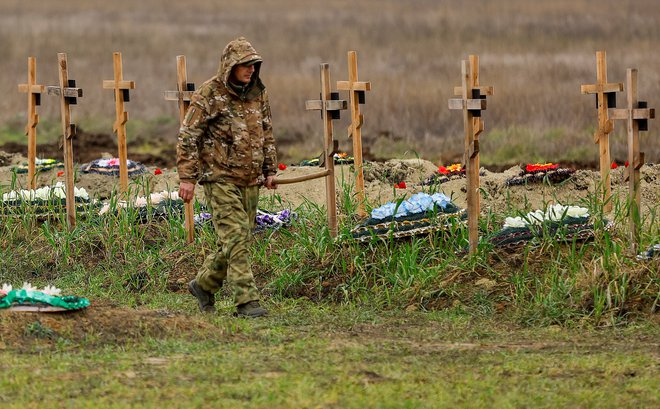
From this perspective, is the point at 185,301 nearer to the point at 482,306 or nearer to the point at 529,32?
the point at 482,306

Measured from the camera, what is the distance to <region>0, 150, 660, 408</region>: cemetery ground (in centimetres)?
726

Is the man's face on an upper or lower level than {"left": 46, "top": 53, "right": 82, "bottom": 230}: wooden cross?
upper

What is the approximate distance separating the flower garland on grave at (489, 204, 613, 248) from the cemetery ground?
0.09 meters

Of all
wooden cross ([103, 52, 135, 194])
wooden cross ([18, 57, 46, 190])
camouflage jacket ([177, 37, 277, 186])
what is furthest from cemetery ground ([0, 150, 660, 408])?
wooden cross ([18, 57, 46, 190])

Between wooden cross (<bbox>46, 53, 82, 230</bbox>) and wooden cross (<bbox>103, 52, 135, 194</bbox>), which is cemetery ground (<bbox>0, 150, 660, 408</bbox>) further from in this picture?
wooden cross (<bbox>103, 52, 135, 194</bbox>)

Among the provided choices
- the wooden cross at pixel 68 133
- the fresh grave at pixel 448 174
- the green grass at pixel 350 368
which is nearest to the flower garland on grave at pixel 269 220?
the wooden cross at pixel 68 133

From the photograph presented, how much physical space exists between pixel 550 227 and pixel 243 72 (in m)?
2.66

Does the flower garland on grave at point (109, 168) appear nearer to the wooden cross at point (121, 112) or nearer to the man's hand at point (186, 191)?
the wooden cross at point (121, 112)

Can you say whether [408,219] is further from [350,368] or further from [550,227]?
[350,368]

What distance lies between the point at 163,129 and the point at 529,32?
1048 centimetres

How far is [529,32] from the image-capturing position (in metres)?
30.7

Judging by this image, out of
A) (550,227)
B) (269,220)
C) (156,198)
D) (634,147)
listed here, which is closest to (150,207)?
(156,198)

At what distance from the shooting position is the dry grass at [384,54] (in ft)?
70.2

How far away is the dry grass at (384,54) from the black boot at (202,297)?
28.2 feet
